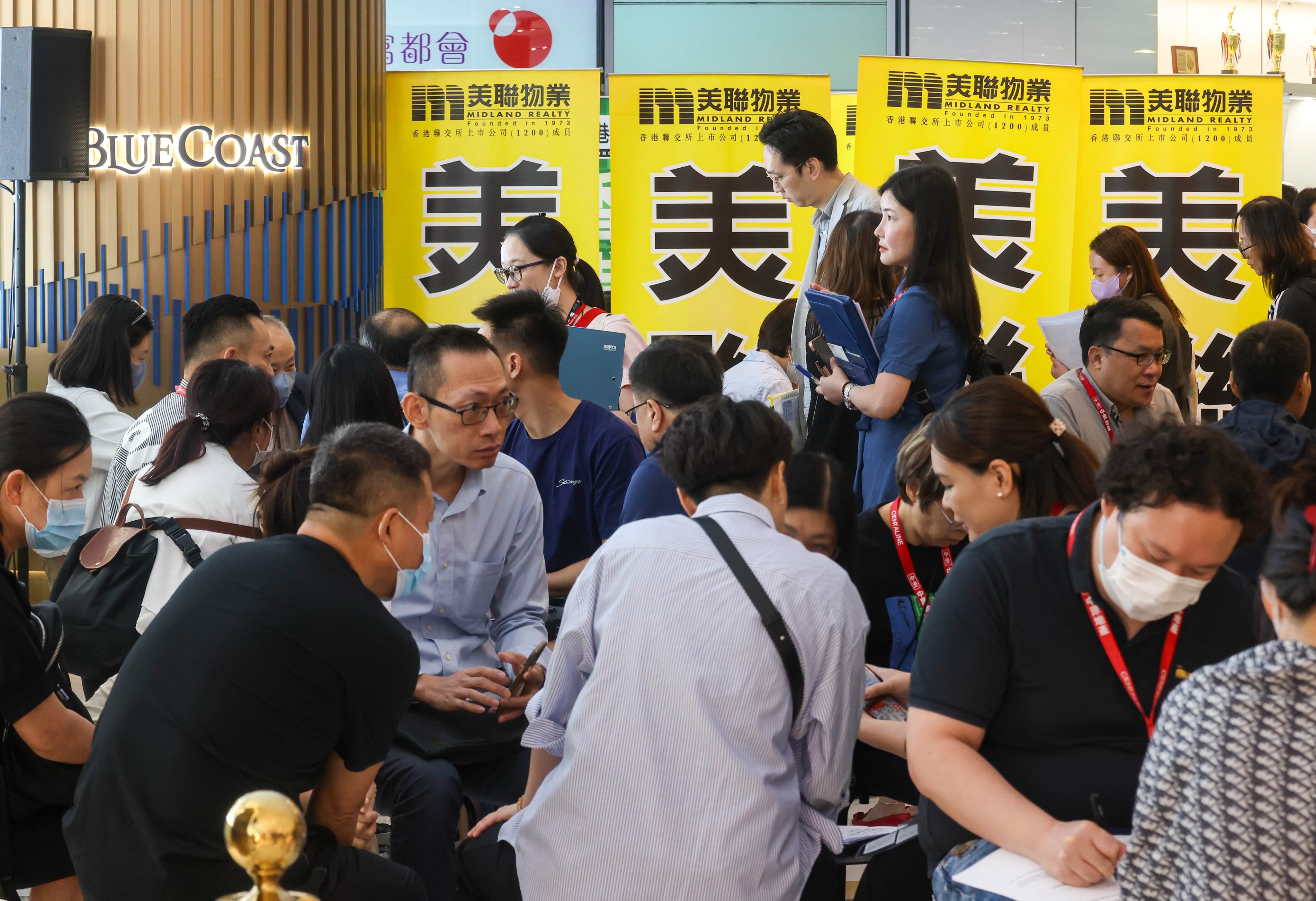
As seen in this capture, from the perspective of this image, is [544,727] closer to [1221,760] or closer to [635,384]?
[1221,760]

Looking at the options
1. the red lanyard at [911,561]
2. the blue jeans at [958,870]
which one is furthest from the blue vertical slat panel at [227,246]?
the blue jeans at [958,870]

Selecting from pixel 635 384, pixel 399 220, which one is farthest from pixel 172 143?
pixel 635 384

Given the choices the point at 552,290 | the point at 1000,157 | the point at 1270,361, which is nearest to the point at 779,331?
the point at 552,290

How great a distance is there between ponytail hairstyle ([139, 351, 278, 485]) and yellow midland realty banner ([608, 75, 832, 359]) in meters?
3.25

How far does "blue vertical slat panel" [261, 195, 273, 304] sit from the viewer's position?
5621mm

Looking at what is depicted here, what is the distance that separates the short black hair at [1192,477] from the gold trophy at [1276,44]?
704 cm

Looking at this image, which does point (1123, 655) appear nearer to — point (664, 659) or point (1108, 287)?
point (664, 659)

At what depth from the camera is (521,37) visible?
7668 mm

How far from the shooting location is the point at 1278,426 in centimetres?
327

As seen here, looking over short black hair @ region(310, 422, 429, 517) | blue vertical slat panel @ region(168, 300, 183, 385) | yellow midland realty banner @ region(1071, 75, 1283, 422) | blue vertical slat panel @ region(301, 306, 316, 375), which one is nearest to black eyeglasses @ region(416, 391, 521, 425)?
short black hair @ region(310, 422, 429, 517)

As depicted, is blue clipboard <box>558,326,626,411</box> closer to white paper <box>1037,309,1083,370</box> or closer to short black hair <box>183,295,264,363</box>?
short black hair <box>183,295,264,363</box>

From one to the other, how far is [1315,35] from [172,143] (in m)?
6.89

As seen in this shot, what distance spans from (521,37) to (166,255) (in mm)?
3145

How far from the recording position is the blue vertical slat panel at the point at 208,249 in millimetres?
5445
